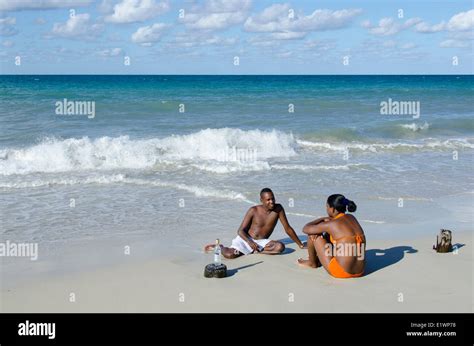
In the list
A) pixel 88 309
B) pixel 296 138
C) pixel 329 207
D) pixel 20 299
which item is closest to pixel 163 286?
pixel 88 309

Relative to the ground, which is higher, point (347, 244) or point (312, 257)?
point (347, 244)

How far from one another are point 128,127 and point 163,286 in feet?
58.0

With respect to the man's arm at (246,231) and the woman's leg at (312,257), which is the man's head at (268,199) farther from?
the woman's leg at (312,257)

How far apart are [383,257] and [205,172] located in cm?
763

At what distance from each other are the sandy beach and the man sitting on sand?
138mm

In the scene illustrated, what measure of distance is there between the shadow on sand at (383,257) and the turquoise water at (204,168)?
1.87m

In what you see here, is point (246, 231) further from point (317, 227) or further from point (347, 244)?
point (347, 244)

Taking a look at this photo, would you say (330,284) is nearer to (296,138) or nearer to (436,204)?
(436,204)

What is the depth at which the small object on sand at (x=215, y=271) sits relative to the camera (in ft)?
23.8

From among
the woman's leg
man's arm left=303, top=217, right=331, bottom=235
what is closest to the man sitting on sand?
the woman's leg

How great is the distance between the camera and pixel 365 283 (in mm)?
7090

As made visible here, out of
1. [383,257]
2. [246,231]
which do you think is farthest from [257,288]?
[383,257]

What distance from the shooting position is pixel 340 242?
7172 mm

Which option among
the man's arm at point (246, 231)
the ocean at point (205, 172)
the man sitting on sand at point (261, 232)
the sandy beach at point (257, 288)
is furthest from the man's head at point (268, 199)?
the ocean at point (205, 172)
